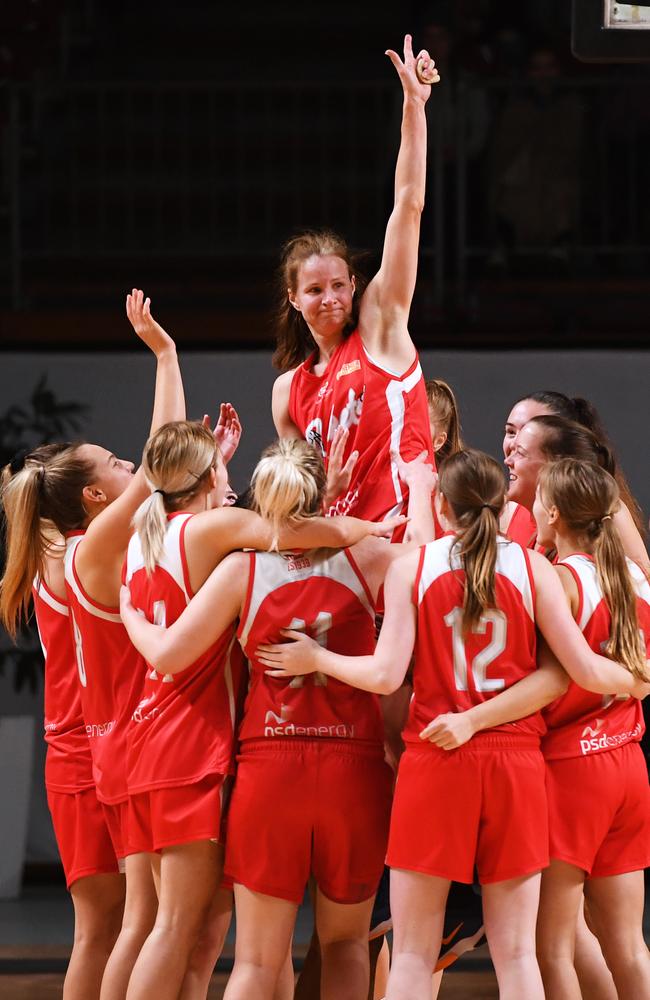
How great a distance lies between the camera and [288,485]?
3154 mm

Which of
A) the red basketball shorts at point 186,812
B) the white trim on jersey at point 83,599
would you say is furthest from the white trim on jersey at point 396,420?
the red basketball shorts at point 186,812

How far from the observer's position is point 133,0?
1066 cm

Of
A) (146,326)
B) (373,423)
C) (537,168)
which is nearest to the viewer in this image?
(373,423)

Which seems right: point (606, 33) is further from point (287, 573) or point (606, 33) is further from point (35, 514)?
point (35, 514)

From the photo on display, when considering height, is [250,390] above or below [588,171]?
below

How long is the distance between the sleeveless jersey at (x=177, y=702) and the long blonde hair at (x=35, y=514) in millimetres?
472

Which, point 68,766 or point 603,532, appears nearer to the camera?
point 603,532

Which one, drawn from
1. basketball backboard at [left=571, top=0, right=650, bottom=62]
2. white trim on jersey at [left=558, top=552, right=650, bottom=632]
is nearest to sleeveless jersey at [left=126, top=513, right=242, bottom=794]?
white trim on jersey at [left=558, top=552, right=650, bottom=632]

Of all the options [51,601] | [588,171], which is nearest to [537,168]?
[588,171]

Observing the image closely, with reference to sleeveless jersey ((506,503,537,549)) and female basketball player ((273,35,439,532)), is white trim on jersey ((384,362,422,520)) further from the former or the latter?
sleeveless jersey ((506,503,537,549))

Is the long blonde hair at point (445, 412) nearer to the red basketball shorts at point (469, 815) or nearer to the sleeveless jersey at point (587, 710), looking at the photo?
the sleeveless jersey at point (587, 710)

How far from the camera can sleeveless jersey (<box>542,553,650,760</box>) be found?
3271 mm

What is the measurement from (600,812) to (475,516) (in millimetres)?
767

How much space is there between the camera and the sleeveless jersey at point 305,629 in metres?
3.17
